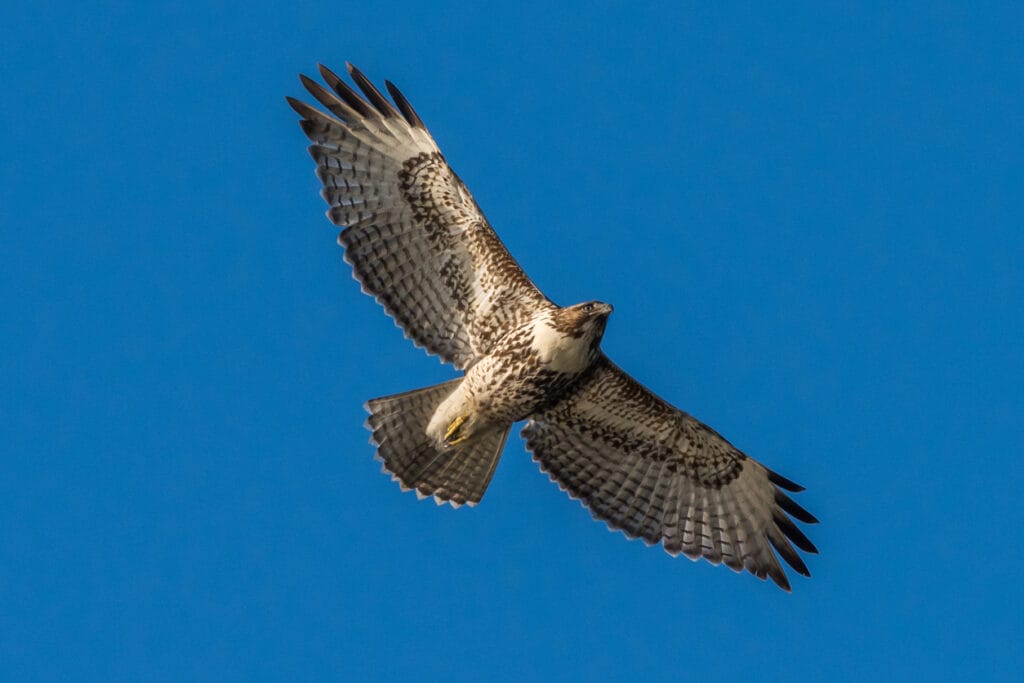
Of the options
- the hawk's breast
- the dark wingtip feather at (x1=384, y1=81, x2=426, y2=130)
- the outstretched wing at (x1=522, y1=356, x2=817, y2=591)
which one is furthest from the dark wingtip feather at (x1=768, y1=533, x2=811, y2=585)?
the dark wingtip feather at (x1=384, y1=81, x2=426, y2=130)

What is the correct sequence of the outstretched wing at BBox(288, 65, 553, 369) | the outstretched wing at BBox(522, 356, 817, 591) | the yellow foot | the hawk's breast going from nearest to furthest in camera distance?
the hawk's breast < the yellow foot < the outstretched wing at BBox(288, 65, 553, 369) < the outstretched wing at BBox(522, 356, 817, 591)

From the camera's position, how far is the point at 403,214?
597 inches

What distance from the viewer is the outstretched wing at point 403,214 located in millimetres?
15047

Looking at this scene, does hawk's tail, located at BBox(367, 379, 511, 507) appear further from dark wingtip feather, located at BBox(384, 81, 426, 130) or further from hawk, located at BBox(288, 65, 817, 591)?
dark wingtip feather, located at BBox(384, 81, 426, 130)

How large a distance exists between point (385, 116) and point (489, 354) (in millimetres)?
2087

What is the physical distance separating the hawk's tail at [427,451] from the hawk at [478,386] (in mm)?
11

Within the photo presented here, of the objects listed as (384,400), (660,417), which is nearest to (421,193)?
(384,400)

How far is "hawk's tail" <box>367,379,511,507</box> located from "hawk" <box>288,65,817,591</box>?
11 mm

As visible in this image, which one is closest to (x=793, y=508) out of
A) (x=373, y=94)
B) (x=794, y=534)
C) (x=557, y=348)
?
(x=794, y=534)

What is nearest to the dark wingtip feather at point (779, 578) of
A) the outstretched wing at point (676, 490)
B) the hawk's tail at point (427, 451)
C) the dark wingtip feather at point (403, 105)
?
the outstretched wing at point (676, 490)

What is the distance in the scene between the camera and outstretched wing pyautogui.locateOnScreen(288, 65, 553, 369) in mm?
15047

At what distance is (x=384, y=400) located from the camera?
49.3 feet

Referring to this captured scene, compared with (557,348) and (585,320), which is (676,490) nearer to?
(557,348)

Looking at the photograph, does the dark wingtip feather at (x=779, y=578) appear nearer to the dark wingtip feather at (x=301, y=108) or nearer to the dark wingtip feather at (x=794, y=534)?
the dark wingtip feather at (x=794, y=534)
